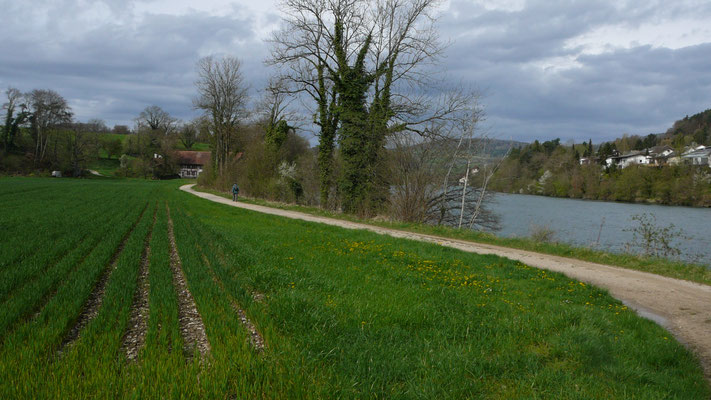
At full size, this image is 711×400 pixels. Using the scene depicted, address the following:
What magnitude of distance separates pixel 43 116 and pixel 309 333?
89591 mm

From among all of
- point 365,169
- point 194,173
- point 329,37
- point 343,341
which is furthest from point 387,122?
point 194,173

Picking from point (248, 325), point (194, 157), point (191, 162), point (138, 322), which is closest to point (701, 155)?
point (248, 325)

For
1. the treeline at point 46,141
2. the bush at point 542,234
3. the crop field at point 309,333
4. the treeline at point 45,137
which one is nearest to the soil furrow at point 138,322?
the crop field at point 309,333

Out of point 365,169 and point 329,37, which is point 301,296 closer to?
point 365,169

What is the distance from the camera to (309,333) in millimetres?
4328

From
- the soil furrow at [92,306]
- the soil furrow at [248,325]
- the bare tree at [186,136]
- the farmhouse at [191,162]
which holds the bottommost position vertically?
the soil furrow at [92,306]

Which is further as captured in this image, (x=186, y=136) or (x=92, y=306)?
(x=186, y=136)

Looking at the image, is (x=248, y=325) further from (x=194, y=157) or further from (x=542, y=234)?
(x=194, y=157)

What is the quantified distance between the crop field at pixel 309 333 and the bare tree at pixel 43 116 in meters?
80.3

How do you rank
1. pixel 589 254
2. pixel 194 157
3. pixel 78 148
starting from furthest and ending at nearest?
pixel 194 157
pixel 78 148
pixel 589 254

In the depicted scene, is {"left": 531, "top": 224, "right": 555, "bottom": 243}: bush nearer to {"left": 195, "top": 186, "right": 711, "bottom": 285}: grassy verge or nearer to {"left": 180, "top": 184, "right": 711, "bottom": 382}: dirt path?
{"left": 195, "top": 186, "right": 711, "bottom": 285}: grassy verge

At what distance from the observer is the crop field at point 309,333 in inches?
128

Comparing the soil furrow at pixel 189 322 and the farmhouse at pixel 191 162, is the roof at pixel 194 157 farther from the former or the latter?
the soil furrow at pixel 189 322

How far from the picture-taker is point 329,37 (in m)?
24.1
